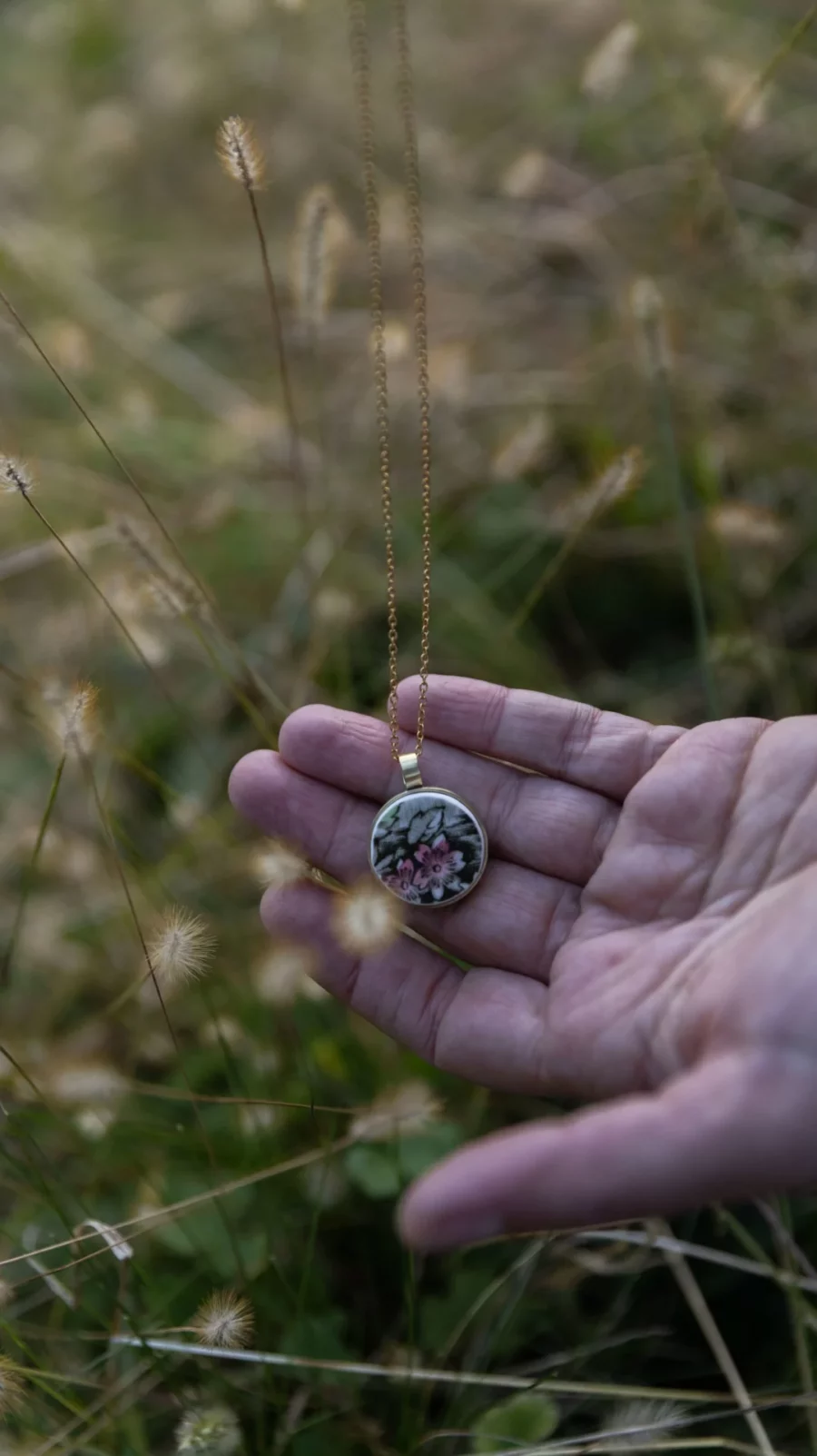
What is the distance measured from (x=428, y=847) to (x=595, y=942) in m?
0.36

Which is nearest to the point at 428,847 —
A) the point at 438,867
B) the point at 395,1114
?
the point at 438,867

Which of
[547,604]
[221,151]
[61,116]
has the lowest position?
[547,604]

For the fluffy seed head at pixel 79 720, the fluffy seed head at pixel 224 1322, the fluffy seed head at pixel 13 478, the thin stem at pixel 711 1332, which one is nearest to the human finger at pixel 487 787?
the fluffy seed head at pixel 79 720

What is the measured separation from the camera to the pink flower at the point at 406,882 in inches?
82.3

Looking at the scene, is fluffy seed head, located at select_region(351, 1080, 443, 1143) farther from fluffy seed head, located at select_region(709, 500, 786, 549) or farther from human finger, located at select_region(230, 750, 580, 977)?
fluffy seed head, located at select_region(709, 500, 786, 549)

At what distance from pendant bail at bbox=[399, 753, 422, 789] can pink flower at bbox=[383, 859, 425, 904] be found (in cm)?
15

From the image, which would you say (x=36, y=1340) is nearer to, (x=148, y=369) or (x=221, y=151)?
(x=221, y=151)

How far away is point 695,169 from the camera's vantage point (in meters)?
3.66

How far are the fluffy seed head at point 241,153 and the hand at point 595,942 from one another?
3.15 feet

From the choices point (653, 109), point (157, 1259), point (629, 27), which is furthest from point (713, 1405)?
point (653, 109)

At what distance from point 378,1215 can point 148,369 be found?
3414mm

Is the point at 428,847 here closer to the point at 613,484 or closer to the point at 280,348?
the point at 613,484

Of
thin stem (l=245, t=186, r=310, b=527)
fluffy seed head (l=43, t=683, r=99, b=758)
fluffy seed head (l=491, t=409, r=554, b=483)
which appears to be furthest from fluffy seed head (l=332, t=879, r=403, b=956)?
fluffy seed head (l=491, t=409, r=554, b=483)

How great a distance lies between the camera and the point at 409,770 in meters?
2.15
